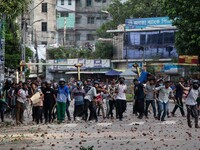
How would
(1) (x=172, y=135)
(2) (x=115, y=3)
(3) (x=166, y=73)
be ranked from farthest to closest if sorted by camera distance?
(2) (x=115, y=3)
(3) (x=166, y=73)
(1) (x=172, y=135)

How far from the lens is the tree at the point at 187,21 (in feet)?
154

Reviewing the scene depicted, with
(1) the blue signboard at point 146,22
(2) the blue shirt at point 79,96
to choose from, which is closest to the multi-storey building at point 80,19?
(1) the blue signboard at point 146,22

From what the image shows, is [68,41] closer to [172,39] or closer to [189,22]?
[172,39]

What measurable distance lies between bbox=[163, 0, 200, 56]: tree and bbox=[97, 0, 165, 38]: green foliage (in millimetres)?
31314

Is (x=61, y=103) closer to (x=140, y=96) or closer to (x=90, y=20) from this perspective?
(x=140, y=96)

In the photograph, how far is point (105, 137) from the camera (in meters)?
20.4

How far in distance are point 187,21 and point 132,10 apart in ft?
121

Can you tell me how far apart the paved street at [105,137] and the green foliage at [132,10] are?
186ft

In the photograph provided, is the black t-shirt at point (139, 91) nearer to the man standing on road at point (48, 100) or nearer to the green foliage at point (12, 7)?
the man standing on road at point (48, 100)

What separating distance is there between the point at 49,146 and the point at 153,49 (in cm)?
5675

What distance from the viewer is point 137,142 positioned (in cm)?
1872

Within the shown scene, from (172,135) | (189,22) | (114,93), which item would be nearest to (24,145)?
(172,135)

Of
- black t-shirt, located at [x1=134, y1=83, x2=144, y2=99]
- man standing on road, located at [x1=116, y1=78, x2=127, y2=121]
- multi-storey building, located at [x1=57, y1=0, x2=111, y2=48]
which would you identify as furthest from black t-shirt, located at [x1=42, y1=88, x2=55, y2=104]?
multi-storey building, located at [x1=57, y1=0, x2=111, y2=48]

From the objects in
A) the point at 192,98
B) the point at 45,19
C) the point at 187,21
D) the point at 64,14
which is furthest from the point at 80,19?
the point at 192,98
